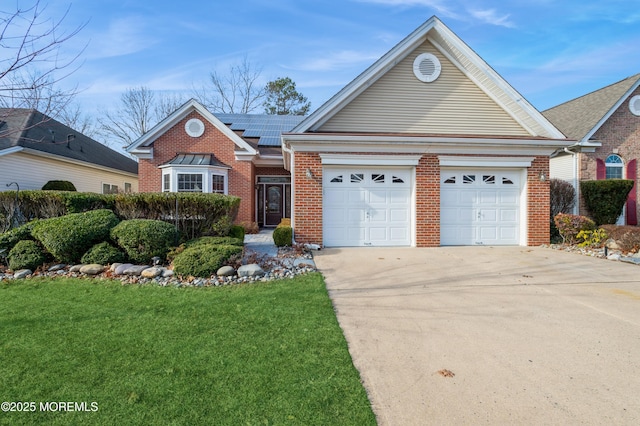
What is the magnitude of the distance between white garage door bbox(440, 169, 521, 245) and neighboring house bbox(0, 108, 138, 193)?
12271mm

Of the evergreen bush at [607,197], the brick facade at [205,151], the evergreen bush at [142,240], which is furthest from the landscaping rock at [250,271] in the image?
the evergreen bush at [607,197]

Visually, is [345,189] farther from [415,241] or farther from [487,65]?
[487,65]

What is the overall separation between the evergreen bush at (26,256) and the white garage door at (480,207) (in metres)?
9.87

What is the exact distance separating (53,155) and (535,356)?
63.0ft

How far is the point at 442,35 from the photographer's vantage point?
10305 millimetres

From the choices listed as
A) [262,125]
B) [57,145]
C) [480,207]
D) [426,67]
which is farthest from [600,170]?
[57,145]

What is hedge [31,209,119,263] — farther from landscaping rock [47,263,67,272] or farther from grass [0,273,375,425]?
grass [0,273,375,425]

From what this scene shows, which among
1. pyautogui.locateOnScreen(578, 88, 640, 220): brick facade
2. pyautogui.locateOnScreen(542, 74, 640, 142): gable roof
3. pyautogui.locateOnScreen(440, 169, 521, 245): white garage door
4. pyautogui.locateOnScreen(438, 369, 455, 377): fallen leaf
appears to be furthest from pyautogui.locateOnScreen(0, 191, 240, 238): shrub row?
pyautogui.locateOnScreen(578, 88, 640, 220): brick facade

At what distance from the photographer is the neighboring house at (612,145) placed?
14.2m

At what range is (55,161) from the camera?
16.4m

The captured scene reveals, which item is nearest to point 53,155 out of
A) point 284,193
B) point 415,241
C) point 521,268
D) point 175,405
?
point 284,193

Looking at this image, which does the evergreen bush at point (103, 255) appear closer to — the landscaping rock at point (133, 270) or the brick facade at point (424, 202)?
the landscaping rock at point (133, 270)

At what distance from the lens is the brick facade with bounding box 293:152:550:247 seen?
31.5 feet

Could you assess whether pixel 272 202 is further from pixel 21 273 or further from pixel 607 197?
pixel 607 197
